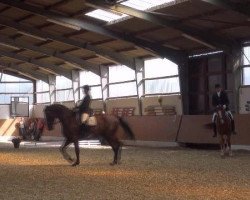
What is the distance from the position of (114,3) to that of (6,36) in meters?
12.6

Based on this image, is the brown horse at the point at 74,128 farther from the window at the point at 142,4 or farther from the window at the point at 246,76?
the window at the point at 246,76

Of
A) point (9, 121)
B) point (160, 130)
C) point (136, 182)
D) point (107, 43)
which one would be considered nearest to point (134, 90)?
point (107, 43)

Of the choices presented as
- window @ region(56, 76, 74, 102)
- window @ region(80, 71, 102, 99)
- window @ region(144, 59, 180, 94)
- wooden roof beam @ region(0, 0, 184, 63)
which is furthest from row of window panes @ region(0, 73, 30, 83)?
wooden roof beam @ region(0, 0, 184, 63)

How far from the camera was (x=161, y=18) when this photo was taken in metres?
21.1

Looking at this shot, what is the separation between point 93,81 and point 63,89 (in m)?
4.45

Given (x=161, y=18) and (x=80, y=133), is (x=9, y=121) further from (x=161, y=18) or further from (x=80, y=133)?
(x=80, y=133)

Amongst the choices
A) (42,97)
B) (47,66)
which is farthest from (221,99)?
(42,97)

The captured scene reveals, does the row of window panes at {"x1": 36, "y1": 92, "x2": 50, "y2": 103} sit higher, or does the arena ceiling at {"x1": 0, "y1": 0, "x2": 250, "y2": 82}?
the arena ceiling at {"x1": 0, "y1": 0, "x2": 250, "y2": 82}

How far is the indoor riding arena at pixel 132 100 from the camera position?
10.8m

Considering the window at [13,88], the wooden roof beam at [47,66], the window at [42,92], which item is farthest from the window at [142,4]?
the window at [13,88]

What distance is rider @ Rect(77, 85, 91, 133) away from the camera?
1421cm

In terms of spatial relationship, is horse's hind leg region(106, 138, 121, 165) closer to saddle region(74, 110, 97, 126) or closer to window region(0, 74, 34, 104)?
saddle region(74, 110, 97, 126)

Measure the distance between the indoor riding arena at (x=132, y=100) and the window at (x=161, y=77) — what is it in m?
0.06

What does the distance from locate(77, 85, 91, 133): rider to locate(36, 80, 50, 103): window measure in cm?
2601
